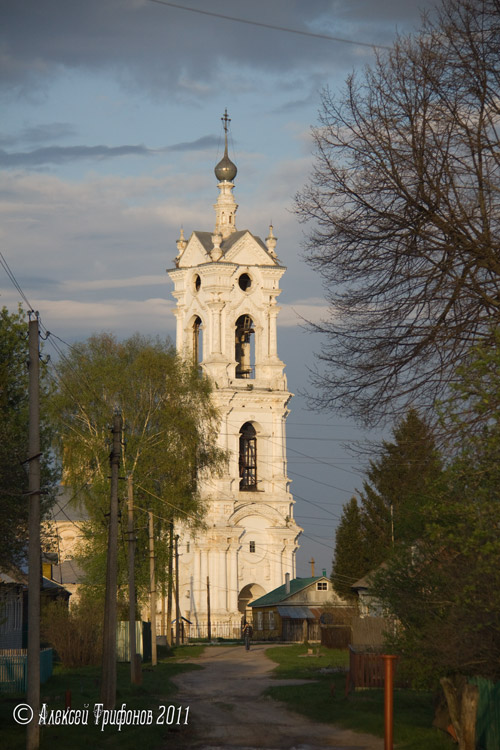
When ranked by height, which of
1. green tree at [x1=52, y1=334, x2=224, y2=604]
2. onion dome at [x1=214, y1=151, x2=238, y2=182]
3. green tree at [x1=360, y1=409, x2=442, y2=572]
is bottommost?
green tree at [x1=360, y1=409, x2=442, y2=572]

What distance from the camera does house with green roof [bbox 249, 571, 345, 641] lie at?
2906 inches

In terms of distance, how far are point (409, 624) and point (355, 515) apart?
48165mm

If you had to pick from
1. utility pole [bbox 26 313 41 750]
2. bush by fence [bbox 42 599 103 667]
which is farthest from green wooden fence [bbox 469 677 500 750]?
bush by fence [bbox 42 599 103 667]

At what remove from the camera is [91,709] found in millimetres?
25719

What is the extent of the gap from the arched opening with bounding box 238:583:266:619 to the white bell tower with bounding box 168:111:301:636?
0.07 m

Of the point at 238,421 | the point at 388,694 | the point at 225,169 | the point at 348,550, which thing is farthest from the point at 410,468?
the point at 225,169

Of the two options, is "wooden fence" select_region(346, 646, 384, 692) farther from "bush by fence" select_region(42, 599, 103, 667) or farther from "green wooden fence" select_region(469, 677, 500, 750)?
"bush by fence" select_region(42, 599, 103, 667)

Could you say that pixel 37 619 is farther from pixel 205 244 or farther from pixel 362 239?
pixel 205 244

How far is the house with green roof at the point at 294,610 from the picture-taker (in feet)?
242

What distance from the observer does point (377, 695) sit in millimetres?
28562

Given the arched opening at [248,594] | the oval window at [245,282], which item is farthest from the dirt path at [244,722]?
the oval window at [245,282]

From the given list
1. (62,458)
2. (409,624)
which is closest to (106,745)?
(409,624)

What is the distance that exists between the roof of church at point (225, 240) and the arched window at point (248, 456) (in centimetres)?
1381

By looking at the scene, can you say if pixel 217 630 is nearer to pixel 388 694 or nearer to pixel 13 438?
pixel 13 438
